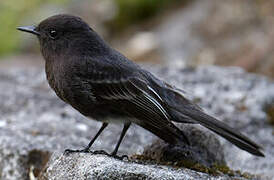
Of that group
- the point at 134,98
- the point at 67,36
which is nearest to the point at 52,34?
the point at 67,36

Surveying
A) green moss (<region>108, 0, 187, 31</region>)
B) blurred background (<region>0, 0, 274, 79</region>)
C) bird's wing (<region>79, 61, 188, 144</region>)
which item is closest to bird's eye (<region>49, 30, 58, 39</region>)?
bird's wing (<region>79, 61, 188, 144</region>)

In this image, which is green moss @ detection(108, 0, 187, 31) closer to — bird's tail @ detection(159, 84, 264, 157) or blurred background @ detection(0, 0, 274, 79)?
blurred background @ detection(0, 0, 274, 79)

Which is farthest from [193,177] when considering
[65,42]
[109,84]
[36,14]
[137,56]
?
[36,14]

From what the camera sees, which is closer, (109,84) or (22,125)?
(109,84)

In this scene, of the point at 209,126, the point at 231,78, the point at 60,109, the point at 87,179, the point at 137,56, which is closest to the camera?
the point at 87,179

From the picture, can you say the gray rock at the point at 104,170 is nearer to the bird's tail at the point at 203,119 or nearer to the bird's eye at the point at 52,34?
the bird's tail at the point at 203,119

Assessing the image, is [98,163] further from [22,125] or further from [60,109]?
[60,109]

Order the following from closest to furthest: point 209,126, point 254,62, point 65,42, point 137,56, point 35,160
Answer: point 209,126
point 65,42
point 35,160
point 254,62
point 137,56
